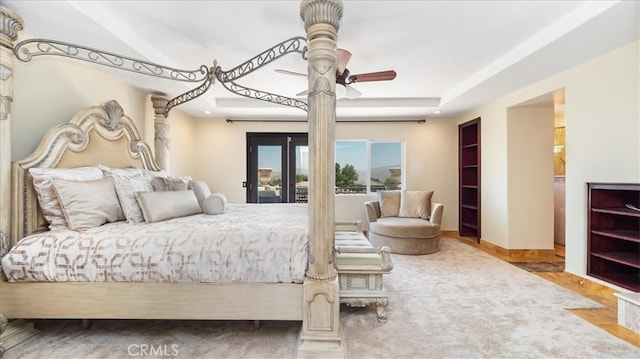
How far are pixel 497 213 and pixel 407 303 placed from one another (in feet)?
8.98

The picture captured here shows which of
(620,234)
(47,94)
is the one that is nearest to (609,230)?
(620,234)

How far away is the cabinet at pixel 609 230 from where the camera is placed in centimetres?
285

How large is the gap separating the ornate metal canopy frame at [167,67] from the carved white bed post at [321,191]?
0.19 meters

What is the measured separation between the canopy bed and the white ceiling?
0.58 m

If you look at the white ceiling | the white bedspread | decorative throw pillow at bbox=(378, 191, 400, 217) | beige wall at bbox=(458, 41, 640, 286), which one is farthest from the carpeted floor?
the white bedspread

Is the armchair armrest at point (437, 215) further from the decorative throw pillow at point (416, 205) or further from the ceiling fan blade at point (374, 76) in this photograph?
the ceiling fan blade at point (374, 76)

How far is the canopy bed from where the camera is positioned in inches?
70.3

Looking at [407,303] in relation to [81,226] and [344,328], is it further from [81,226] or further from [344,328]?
[81,226]

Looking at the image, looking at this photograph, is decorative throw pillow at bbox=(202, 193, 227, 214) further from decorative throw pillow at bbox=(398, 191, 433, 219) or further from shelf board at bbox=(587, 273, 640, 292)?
shelf board at bbox=(587, 273, 640, 292)

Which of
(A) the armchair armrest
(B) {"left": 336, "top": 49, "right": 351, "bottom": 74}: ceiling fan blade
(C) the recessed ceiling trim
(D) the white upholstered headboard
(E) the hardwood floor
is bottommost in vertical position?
(E) the hardwood floor

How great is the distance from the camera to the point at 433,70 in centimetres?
365

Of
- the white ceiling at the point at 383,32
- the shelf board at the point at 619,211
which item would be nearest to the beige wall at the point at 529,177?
the white ceiling at the point at 383,32

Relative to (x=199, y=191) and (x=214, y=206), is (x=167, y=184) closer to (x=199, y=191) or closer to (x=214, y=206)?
(x=199, y=191)
